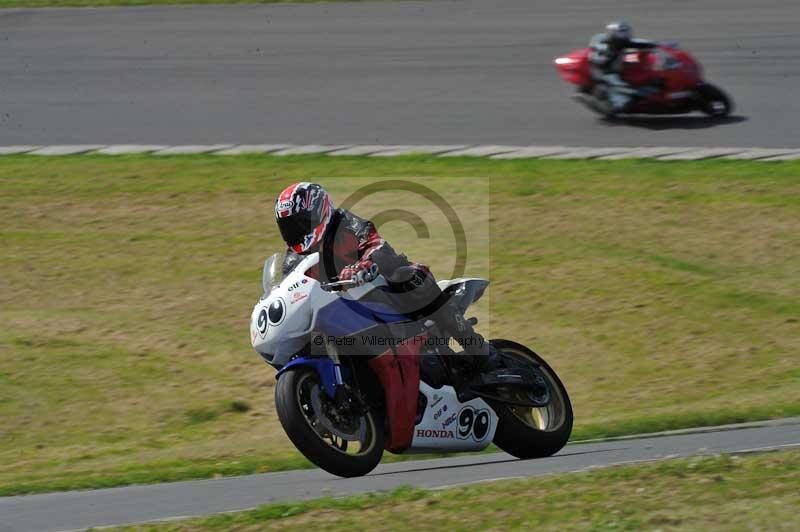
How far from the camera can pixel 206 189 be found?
585 inches

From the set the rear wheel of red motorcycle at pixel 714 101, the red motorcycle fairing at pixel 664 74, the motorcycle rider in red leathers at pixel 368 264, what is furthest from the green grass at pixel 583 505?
the rear wheel of red motorcycle at pixel 714 101

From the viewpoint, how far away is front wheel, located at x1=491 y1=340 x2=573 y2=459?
304 inches

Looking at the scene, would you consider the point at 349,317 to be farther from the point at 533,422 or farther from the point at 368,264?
the point at 533,422

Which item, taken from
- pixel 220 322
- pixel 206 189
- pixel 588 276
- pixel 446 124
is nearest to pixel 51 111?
pixel 206 189

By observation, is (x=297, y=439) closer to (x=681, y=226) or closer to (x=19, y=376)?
(x=19, y=376)

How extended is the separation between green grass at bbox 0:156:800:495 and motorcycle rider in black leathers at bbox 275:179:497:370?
5.96 ft

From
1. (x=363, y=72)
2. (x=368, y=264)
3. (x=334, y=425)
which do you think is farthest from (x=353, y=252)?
(x=363, y=72)

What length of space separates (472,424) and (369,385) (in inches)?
30.6

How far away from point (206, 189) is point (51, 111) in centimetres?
489

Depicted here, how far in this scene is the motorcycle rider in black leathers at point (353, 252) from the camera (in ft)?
22.9

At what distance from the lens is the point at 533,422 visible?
26.3 feet

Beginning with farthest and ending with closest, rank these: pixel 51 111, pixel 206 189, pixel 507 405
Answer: pixel 51 111 < pixel 206 189 < pixel 507 405

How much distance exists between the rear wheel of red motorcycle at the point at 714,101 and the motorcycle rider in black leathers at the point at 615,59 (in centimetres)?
92

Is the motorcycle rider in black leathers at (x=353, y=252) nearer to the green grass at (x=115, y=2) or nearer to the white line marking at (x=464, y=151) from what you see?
the white line marking at (x=464, y=151)
